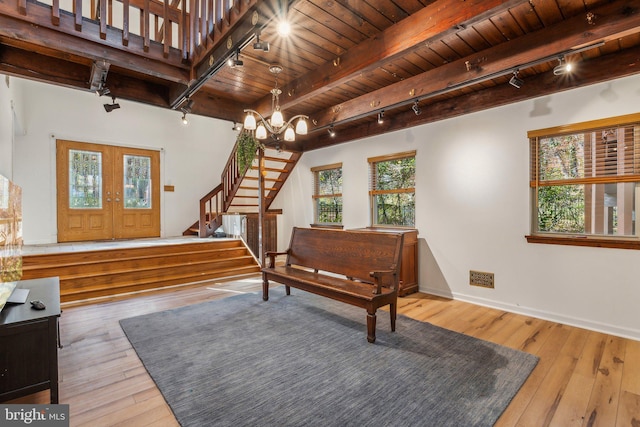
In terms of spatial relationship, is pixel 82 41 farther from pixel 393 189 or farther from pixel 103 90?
pixel 393 189

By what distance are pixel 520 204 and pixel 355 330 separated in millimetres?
2457

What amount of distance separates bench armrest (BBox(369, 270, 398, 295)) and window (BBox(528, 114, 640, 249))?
1790 mm

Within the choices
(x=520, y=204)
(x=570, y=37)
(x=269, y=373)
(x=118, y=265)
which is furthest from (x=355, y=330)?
(x=118, y=265)

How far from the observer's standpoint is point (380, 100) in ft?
12.0

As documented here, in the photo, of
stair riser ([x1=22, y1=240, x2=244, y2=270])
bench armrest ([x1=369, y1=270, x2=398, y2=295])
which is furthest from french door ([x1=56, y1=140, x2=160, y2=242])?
bench armrest ([x1=369, y1=270, x2=398, y2=295])

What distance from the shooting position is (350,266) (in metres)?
3.41

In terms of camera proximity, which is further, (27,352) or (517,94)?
(517,94)

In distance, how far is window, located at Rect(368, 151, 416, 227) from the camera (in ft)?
15.4

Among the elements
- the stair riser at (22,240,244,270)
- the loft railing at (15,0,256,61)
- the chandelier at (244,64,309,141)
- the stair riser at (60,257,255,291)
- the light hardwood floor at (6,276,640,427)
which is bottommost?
the light hardwood floor at (6,276,640,427)

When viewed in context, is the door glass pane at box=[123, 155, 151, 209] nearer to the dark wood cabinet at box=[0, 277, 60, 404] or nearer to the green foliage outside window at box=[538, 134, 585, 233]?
the dark wood cabinet at box=[0, 277, 60, 404]

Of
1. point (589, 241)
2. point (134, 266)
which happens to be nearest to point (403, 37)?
point (589, 241)

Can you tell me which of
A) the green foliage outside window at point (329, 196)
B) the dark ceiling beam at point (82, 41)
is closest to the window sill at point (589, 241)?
the green foliage outside window at point (329, 196)

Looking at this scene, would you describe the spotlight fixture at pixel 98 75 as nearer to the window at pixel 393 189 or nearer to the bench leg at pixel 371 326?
the bench leg at pixel 371 326

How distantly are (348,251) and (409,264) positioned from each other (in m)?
1.35
